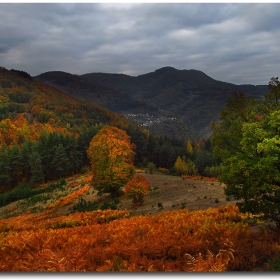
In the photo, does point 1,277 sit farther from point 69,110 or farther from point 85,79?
point 69,110

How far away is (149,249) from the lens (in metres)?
7.35

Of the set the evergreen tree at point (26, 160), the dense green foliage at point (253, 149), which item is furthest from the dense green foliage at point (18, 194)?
the dense green foliage at point (253, 149)

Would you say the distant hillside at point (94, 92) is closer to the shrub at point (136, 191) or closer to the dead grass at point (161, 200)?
the shrub at point (136, 191)

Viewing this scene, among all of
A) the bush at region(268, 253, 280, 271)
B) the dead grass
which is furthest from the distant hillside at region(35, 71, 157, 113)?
the bush at region(268, 253, 280, 271)

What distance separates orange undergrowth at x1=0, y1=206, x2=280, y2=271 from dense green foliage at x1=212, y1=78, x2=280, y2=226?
1.23m

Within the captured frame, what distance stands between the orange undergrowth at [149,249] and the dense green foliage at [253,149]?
123 cm

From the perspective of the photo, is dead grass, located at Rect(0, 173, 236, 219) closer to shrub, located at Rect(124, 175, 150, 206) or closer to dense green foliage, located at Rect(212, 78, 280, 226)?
shrub, located at Rect(124, 175, 150, 206)

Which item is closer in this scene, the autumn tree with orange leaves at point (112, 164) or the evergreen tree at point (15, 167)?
the autumn tree with orange leaves at point (112, 164)

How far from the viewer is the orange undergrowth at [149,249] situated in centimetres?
A: 700

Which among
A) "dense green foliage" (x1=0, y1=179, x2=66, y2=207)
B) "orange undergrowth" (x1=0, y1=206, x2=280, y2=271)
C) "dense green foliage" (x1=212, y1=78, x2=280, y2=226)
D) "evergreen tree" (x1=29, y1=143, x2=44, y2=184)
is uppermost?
"dense green foliage" (x1=212, y1=78, x2=280, y2=226)

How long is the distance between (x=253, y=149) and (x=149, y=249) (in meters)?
4.51

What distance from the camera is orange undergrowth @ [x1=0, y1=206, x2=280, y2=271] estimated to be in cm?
700

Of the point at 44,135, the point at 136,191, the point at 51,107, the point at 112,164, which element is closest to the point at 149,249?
the point at 136,191

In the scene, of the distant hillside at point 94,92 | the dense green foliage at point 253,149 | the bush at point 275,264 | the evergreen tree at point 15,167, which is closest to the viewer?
the bush at point 275,264
